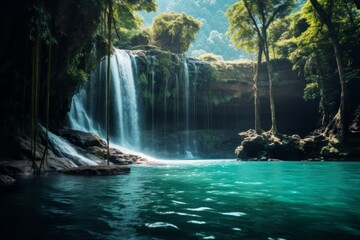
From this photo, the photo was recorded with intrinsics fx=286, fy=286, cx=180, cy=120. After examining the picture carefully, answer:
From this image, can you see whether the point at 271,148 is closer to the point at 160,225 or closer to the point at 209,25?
the point at 160,225

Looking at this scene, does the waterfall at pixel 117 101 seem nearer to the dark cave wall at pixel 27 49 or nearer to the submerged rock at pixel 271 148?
the dark cave wall at pixel 27 49

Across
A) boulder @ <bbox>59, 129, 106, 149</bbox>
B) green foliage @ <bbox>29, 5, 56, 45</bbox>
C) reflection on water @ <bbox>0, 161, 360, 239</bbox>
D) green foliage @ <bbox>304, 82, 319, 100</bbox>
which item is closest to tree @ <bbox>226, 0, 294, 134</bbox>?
green foliage @ <bbox>304, 82, 319, 100</bbox>

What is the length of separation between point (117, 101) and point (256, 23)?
14491 mm

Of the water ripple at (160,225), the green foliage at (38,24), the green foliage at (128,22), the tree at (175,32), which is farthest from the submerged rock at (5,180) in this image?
the tree at (175,32)

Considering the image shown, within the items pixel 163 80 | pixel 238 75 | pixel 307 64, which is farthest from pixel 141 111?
pixel 307 64

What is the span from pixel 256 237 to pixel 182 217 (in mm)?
1094

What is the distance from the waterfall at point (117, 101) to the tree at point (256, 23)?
10652mm

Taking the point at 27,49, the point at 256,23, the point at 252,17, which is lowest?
the point at 27,49

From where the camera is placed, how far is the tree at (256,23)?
2430 cm

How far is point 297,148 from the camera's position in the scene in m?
20.0

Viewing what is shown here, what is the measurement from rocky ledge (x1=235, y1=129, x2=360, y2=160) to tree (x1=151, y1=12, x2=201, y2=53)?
16737 mm

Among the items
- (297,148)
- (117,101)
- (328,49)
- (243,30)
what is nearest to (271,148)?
(297,148)

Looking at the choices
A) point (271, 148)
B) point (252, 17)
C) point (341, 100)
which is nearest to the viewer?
point (341, 100)

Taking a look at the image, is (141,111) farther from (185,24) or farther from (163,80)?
(185,24)
